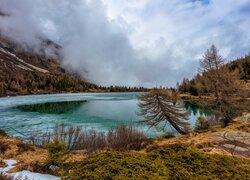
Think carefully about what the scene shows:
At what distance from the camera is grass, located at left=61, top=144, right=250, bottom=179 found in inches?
237

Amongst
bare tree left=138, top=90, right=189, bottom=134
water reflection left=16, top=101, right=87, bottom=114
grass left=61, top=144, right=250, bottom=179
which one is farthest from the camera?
water reflection left=16, top=101, right=87, bottom=114

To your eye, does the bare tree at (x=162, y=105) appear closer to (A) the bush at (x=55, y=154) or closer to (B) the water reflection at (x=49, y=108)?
(A) the bush at (x=55, y=154)

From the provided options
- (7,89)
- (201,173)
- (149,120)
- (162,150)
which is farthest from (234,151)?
(7,89)

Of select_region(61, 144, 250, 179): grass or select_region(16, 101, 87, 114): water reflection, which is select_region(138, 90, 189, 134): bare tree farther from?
select_region(16, 101, 87, 114): water reflection

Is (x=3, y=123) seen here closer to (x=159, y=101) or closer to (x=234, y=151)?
(x=159, y=101)

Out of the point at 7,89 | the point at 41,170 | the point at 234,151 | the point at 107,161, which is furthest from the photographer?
the point at 7,89

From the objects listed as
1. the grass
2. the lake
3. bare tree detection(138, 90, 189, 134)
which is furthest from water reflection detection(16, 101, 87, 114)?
the grass

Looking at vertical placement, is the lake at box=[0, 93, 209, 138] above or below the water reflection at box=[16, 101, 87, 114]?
below

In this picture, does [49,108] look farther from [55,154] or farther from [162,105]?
[55,154]

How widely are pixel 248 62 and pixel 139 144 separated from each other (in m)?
107

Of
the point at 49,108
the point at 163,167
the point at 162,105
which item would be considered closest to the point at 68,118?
the point at 49,108

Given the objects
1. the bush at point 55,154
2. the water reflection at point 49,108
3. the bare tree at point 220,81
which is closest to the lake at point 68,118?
the water reflection at point 49,108

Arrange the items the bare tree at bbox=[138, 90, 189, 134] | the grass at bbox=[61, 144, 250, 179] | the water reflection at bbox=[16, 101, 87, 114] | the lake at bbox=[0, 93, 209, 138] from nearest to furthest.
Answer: the grass at bbox=[61, 144, 250, 179] → the bare tree at bbox=[138, 90, 189, 134] → the lake at bbox=[0, 93, 209, 138] → the water reflection at bbox=[16, 101, 87, 114]

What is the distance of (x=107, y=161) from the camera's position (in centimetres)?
685
